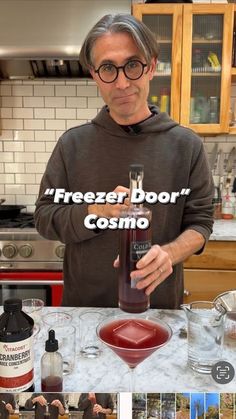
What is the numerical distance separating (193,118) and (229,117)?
0.24m

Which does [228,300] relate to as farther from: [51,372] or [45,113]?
[45,113]

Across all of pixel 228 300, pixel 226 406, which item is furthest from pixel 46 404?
pixel 228 300

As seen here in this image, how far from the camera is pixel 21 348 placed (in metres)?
0.78

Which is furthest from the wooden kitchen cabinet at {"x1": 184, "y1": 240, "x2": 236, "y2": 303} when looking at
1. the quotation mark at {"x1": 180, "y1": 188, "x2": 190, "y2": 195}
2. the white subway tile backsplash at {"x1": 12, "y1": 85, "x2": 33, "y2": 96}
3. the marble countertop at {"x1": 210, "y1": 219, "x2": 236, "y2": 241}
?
the white subway tile backsplash at {"x1": 12, "y1": 85, "x2": 33, "y2": 96}

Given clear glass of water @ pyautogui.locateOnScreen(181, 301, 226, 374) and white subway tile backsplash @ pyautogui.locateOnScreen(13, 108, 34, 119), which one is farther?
white subway tile backsplash @ pyautogui.locateOnScreen(13, 108, 34, 119)

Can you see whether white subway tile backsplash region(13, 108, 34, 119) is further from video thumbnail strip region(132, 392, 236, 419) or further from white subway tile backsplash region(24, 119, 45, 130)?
video thumbnail strip region(132, 392, 236, 419)

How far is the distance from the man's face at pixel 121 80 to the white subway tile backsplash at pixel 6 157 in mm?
1822

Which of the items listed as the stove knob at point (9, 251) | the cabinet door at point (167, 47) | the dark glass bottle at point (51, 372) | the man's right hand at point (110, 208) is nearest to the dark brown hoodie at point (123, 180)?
the man's right hand at point (110, 208)

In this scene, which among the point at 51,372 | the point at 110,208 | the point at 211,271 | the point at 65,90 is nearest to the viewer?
the point at 51,372

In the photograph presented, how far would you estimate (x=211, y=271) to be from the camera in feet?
8.12

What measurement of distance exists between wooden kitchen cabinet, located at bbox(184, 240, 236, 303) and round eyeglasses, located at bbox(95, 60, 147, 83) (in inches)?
55.8

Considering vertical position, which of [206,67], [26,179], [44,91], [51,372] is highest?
[206,67]

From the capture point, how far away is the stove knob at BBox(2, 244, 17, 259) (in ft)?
8.26

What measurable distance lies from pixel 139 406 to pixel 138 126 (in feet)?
2.97
